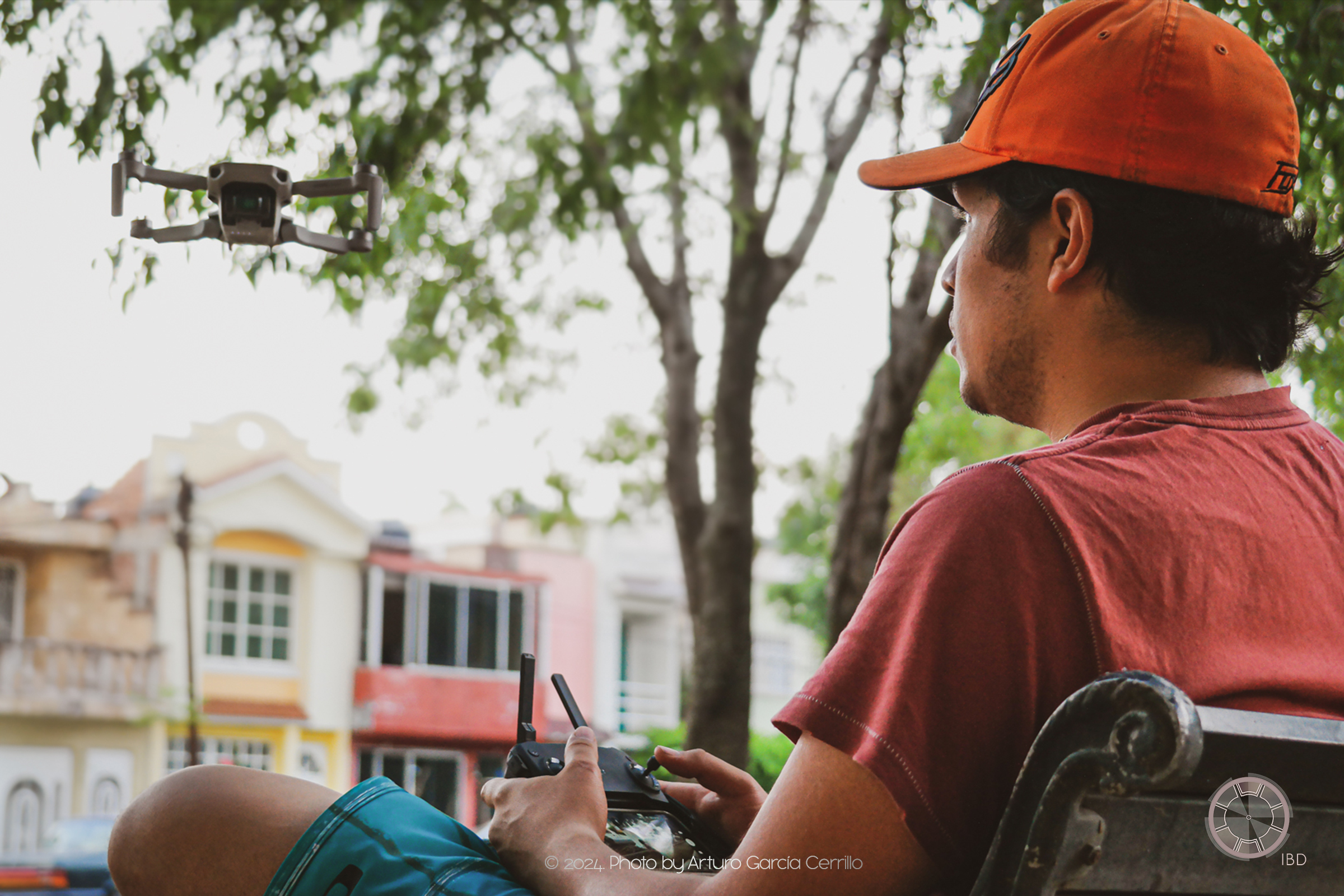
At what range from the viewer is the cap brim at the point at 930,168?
1158 millimetres

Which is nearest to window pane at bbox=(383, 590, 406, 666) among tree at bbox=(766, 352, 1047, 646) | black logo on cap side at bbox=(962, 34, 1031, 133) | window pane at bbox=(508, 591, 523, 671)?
window pane at bbox=(508, 591, 523, 671)

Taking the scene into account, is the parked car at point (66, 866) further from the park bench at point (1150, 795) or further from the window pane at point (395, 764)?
the park bench at point (1150, 795)

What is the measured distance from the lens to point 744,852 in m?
0.91

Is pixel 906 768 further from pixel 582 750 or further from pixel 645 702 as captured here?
pixel 645 702

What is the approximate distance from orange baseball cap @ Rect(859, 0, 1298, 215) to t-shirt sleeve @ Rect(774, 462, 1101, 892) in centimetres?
34

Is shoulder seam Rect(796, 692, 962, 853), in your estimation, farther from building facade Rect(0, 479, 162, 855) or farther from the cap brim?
building facade Rect(0, 479, 162, 855)

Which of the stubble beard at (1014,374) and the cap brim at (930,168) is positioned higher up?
the cap brim at (930,168)

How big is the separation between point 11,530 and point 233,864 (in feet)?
53.2

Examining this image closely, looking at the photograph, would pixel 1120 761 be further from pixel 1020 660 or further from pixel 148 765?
pixel 148 765

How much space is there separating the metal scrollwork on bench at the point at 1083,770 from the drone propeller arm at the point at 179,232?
4.05 ft

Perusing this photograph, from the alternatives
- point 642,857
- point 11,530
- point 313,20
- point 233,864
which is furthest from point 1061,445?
point 11,530

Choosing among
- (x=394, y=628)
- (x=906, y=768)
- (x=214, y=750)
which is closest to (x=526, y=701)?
(x=906, y=768)

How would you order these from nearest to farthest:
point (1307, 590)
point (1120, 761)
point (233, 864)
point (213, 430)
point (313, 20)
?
point (1120, 761) → point (1307, 590) → point (233, 864) → point (313, 20) → point (213, 430)

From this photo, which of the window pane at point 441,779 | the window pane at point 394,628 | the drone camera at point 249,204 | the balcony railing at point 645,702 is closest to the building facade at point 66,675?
the window pane at point 394,628
